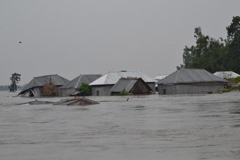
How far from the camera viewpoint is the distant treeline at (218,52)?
76.2 meters

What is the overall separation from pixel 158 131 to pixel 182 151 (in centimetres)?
339

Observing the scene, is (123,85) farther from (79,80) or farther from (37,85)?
(37,85)

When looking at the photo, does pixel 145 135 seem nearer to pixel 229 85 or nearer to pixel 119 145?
pixel 119 145

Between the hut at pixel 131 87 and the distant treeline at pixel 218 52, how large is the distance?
26480mm

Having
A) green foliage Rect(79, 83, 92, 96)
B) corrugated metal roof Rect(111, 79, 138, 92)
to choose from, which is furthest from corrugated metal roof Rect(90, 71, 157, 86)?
corrugated metal roof Rect(111, 79, 138, 92)

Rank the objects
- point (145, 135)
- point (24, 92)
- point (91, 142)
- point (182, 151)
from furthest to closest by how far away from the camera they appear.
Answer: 1. point (24, 92)
2. point (145, 135)
3. point (91, 142)
4. point (182, 151)

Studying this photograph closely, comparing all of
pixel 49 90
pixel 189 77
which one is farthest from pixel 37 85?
pixel 189 77

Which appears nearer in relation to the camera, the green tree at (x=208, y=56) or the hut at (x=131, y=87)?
the hut at (x=131, y=87)

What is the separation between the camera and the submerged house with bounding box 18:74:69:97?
73.9m

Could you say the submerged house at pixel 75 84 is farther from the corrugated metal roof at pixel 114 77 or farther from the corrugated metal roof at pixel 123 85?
the corrugated metal roof at pixel 123 85

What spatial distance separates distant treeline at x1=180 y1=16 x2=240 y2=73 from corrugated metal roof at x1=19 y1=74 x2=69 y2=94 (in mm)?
29835

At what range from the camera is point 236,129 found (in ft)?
33.6

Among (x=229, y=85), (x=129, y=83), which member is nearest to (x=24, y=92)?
(x=129, y=83)

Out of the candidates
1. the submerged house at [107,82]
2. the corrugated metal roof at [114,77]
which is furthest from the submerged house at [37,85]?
the corrugated metal roof at [114,77]
